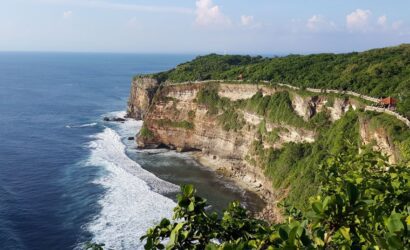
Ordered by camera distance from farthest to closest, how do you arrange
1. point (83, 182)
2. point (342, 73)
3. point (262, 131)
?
point (262, 131) < point (342, 73) < point (83, 182)

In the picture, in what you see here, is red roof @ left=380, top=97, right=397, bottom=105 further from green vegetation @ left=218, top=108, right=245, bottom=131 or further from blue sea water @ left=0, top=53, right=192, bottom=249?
blue sea water @ left=0, top=53, right=192, bottom=249

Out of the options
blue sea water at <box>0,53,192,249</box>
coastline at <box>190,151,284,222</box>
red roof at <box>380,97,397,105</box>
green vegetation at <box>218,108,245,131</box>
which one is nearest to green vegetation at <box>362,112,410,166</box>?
red roof at <box>380,97,397,105</box>

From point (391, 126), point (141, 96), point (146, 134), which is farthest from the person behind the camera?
point (141, 96)

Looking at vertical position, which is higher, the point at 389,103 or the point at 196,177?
the point at 389,103

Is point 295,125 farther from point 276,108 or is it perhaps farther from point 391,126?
point 391,126

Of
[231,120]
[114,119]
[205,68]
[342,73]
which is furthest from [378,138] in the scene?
[114,119]

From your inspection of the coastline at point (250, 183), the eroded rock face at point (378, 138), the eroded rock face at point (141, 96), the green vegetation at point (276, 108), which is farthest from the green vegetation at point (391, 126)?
the eroded rock face at point (141, 96)

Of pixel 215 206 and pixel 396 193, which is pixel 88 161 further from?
pixel 396 193
